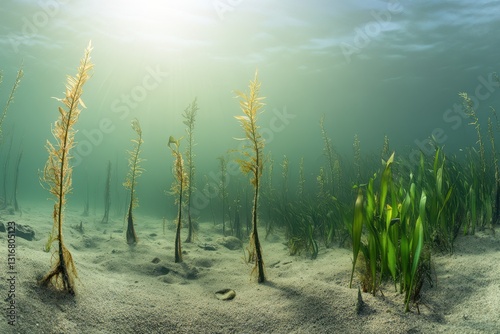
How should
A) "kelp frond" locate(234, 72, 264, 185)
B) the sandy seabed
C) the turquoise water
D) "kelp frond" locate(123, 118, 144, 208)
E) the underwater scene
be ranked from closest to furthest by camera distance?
the sandy seabed < the underwater scene < "kelp frond" locate(234, 72, 264, 185) < "kelp frond" locate(123, 118, 144, 208) < the turquoise water

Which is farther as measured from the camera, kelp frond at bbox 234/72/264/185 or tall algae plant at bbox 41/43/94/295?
kelp frond at bbox 234/72/264/185

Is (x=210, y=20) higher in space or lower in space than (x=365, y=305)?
higher

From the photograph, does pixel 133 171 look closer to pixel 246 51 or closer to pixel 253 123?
pixel 253 123

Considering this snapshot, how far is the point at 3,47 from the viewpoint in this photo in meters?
28.0

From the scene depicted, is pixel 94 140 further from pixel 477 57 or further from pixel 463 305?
pixel 477 57

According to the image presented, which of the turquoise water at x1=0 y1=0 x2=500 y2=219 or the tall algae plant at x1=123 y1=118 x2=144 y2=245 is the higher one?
the turquoise water at x1=0 y1=0 x2=500 y2=219

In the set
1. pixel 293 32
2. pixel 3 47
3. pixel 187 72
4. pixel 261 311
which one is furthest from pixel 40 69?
pixel 261 311

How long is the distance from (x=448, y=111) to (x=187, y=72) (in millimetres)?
50179

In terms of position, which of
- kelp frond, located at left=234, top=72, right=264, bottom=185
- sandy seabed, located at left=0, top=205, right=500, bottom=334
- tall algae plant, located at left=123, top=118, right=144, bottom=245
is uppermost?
kelp frond, located at left=234, top=72, right=264, bottom=185

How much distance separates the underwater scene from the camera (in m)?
3.41

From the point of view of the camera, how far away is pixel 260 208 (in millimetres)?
13078

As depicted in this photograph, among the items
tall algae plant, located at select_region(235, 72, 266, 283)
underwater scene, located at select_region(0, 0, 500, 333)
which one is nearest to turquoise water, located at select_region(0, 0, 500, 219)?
underwater scene, located at select_region(0, 0, 500, 333)

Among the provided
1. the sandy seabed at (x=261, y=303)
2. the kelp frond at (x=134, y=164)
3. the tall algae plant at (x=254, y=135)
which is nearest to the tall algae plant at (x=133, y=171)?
the kelp frond at (x=134, y=164)

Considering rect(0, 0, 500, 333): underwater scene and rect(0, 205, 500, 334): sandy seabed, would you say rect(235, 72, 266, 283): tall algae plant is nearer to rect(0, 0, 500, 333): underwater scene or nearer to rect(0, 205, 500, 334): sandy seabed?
rect(0, 0, 500, 333): underwater scene
